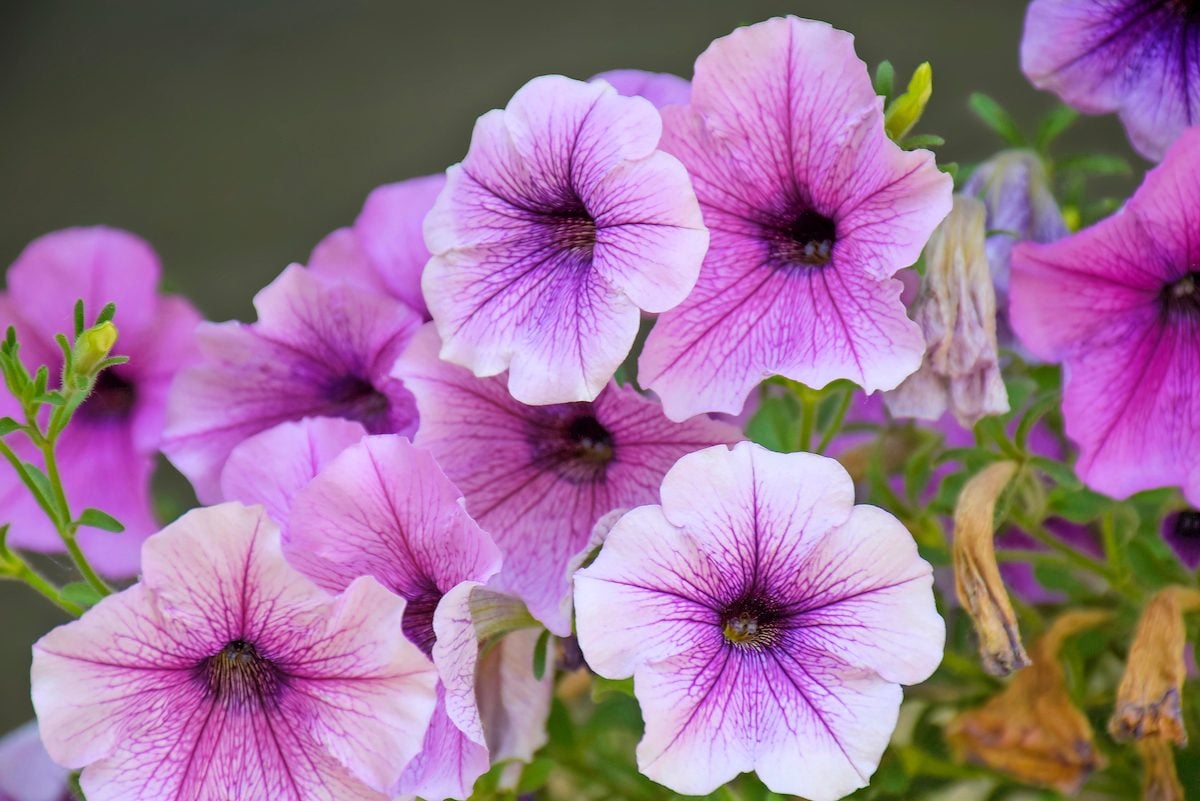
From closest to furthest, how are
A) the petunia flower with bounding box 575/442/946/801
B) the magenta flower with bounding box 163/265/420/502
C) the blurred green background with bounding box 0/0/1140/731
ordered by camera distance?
the petunia flower with bounding box 575/442/946/801, the magenta flower with bounding box 163/265/420/502, the blurred green background with bounding box 0/0/1140/731

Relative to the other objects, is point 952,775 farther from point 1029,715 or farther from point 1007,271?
point 1007,271

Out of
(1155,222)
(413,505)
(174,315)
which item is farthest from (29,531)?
(1155,222)

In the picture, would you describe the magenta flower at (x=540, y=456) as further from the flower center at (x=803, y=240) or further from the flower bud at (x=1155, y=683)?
the flower bud at (x=1155, y=683)

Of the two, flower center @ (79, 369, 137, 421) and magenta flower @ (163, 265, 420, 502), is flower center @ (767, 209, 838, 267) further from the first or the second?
flower center @ (79, 369, 137, 421)

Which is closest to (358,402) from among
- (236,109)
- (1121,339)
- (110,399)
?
(110,399)

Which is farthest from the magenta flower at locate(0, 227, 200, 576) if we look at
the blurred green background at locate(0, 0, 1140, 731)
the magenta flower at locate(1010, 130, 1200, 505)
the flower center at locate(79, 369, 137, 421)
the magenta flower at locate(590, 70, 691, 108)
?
the blurred green background at locate(0, 0, 1140, 731)

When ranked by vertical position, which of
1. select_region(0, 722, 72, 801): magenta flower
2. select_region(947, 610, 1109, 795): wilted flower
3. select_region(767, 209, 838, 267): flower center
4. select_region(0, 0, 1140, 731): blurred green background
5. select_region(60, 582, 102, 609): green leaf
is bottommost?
select_region(0, 0, 1140, 731): blurred green background
